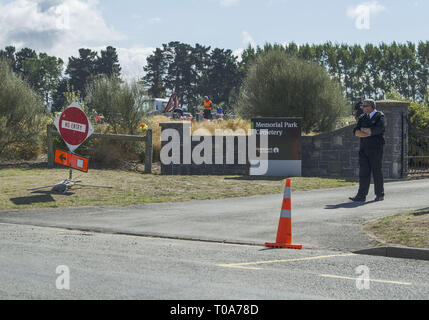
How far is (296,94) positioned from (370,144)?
11.8 m

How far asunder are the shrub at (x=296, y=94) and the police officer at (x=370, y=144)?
37.2 feet

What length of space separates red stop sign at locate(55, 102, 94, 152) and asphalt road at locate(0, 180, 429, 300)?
2.93m

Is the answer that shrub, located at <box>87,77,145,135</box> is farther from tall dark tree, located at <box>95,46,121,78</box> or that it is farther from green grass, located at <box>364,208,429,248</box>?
tall dark tree, located at <box>95,46,121,78</box>

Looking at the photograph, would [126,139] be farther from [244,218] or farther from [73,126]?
[244,218]

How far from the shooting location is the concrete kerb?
296 inches

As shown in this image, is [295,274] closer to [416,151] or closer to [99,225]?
[99,225]

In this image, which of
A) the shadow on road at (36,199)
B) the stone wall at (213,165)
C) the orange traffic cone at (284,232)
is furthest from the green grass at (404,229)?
the stone wall at (213,165)

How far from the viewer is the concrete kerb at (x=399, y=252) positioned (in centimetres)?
752

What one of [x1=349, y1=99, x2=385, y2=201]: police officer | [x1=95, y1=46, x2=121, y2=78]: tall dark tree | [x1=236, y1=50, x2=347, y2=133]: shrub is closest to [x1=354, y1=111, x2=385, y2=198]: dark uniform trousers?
[x1=349, y1=99, x2=385, y2=201]: police officer

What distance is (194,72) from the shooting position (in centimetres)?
11331

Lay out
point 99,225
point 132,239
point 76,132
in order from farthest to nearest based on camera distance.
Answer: point 76,132 < point 99,225 < point 132,239

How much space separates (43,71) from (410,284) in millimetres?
127945

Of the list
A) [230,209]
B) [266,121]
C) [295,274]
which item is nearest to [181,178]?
[266,121]

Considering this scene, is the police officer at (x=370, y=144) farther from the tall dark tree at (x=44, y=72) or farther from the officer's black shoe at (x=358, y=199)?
the tall dark tree at (x=44, y=72)
